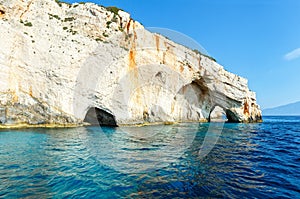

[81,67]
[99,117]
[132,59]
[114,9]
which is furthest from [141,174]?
[114,9]

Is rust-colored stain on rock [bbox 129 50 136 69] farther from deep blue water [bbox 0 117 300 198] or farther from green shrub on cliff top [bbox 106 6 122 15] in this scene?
deep blue water [bbox 0 117 300 198]

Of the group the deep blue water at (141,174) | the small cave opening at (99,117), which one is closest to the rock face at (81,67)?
the small cave opening at (99,117)

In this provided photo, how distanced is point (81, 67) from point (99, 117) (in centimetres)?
671

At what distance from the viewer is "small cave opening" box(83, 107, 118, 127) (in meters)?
23.9

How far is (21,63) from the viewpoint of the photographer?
63.6ft

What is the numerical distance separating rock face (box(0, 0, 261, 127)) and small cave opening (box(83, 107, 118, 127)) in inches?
4.8

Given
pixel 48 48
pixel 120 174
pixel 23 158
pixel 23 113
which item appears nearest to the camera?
pixel 120 174

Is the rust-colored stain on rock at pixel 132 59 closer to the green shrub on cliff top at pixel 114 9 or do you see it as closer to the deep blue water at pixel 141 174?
the green shrub on cliff top at pixel 114 9

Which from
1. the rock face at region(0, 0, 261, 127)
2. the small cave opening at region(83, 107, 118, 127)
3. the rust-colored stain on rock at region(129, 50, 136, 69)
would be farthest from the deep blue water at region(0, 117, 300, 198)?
the rust-colored stain on rock at region(129, 50, 136, 69)

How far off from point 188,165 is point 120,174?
2920 mm

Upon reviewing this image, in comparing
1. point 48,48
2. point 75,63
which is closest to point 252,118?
point 75,63

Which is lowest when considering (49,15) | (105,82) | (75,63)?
(105,82)

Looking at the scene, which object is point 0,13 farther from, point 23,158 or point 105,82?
point 23,158

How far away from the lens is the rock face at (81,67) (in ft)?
62.7
